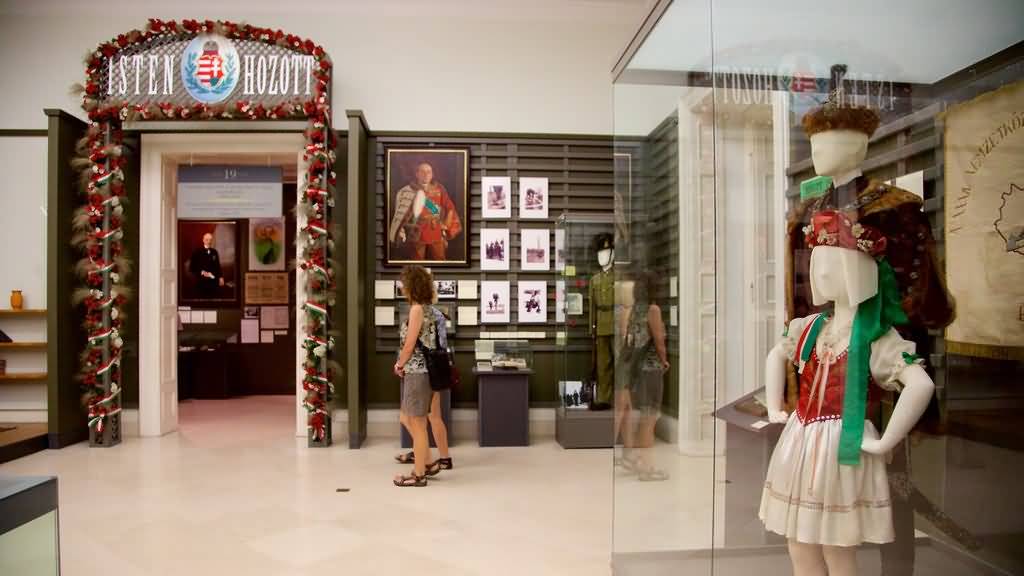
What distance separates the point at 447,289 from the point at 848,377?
632cm

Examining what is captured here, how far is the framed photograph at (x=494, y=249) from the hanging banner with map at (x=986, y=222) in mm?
6359

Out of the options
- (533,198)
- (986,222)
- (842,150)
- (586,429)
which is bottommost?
(586,429)

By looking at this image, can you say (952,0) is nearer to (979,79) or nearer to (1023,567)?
(979,79)

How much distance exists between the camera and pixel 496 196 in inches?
310

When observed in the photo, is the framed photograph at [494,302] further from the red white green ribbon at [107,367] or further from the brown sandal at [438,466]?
the red white green ribbon at [107,367]

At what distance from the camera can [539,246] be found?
25.9 ft

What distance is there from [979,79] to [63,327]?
26.2 feet

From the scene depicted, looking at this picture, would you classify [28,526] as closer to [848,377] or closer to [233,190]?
[848,377]

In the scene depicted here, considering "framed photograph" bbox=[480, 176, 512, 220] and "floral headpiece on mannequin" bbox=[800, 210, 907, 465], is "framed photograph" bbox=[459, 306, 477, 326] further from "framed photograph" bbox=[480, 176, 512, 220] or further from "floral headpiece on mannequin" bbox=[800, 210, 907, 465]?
"floral headpiece on mannequin" bbox=[800, 210, 907, 465]

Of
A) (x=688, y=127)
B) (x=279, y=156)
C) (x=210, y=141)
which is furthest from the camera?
(x=279, y=156)

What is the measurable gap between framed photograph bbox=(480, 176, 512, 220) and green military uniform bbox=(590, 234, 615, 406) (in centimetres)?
164

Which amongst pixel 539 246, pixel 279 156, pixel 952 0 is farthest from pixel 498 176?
pixel 952 0

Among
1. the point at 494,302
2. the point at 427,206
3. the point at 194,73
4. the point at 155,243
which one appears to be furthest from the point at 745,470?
the point at 155,243

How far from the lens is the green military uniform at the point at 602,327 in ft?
18.7
